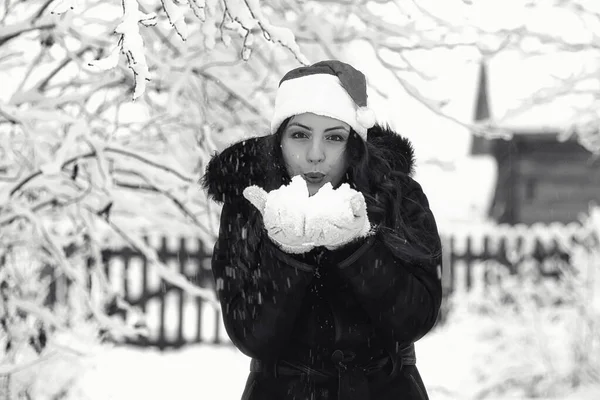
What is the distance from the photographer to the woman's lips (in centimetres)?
183

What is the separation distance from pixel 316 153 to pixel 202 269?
23.3 feet

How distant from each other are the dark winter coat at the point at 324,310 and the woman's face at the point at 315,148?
9 centimetres

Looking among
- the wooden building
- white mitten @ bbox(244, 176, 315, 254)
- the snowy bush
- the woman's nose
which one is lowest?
the snowy bush

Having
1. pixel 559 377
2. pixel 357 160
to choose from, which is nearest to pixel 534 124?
pixel 559 377

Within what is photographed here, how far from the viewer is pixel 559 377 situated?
6004 millimetres

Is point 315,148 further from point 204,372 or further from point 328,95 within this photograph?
point 204,372

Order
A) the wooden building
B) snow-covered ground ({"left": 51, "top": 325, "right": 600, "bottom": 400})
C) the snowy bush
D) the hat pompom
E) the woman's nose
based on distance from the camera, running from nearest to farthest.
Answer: the woman's nose < the hat pompom < the snowy bush < snow-covered ground ({"left": 51, "top": 325, "right": 600, "bottom": 400}) < the wooden building

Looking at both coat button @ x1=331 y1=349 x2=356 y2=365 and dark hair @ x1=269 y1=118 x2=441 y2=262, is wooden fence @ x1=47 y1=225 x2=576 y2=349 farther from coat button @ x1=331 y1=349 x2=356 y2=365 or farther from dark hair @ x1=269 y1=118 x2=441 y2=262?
coat button @ x1=331 y1=349 x2=356 y2=365

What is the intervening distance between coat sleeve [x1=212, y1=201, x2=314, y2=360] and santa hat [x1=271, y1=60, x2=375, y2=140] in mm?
322

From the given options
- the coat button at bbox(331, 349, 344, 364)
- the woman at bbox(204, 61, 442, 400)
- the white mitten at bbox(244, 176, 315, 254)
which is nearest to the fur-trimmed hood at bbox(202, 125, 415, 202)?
the woman at bbox(204, 61, 442, 400)

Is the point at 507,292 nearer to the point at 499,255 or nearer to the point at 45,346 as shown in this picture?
the point at 499,255

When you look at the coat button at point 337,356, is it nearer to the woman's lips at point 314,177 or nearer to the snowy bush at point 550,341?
the woman's lips at point 314,177

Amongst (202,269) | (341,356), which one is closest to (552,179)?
(202,269)

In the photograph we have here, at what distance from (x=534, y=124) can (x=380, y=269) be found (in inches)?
588
